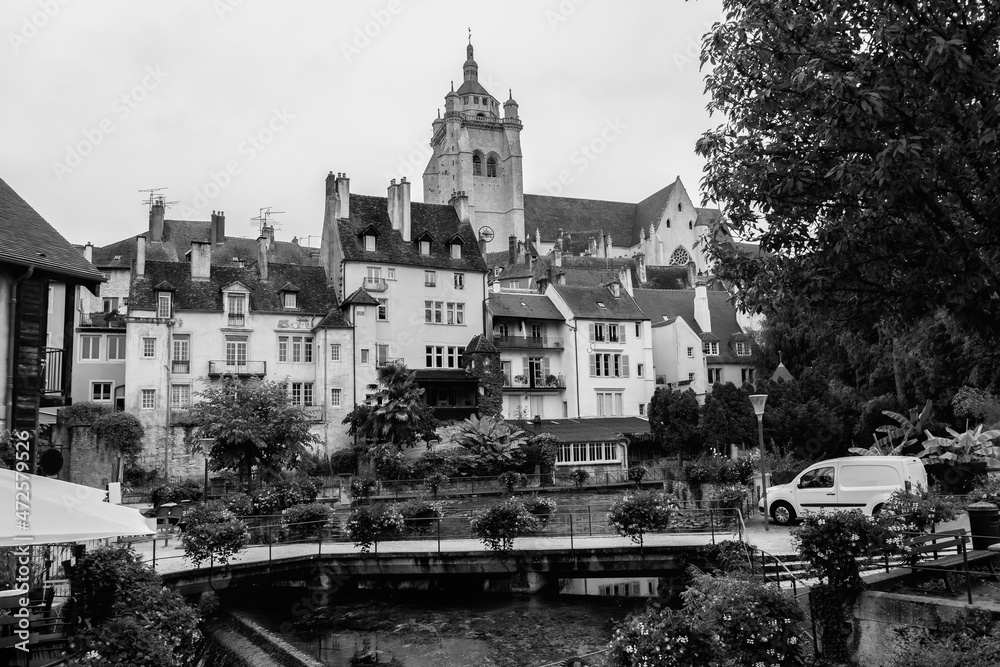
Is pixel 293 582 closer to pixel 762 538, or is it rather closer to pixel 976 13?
pixel 762 538

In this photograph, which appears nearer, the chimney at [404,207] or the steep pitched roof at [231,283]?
the steep pitched roof at [231,283]

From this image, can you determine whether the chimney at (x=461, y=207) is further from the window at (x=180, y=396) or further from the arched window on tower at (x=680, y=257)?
the arched window on tower at (x=680, y=257)

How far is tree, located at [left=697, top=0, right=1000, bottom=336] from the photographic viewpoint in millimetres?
8430

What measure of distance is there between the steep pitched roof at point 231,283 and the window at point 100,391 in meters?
5.11

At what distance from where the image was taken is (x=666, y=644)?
25.6ft

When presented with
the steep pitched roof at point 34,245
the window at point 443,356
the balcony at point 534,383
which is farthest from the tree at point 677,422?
the steep pitched roof at point 34,245

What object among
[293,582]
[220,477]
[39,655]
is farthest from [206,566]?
[220,477]

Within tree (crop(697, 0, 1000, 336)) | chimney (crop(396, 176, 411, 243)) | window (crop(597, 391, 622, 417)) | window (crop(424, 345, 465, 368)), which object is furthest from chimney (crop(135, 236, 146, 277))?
tree (crop(697, 0, 1000, 336))

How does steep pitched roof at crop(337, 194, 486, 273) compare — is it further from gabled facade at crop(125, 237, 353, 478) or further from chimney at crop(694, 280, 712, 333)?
chimney at crop(694, 280, 712, 333)

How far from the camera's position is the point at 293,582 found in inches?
819

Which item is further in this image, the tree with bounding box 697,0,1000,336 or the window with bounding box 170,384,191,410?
the window with bounding box 170,384,191,410

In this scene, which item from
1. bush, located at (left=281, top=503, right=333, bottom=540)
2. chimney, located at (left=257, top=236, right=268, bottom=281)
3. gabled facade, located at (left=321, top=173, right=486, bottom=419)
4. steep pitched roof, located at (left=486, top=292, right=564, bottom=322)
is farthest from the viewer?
steep pitched roof, located at (left=486, top=292, right=564, bottom=322)

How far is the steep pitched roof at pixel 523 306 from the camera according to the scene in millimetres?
53875

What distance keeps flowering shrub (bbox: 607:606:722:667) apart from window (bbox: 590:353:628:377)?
46.8 m
